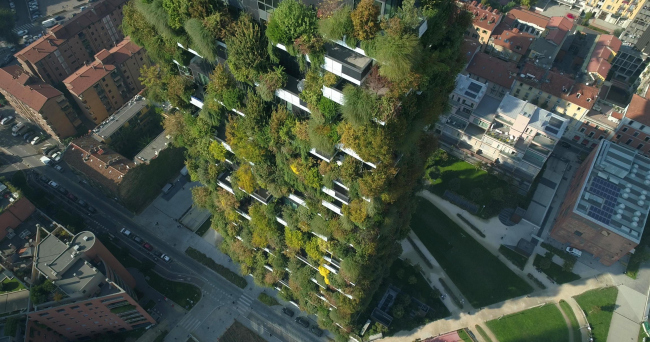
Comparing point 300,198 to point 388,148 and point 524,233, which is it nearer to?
point 388,148

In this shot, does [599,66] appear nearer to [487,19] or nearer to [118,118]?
[487,19]

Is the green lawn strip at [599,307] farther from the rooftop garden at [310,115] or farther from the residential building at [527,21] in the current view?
the residential building at [527,21]

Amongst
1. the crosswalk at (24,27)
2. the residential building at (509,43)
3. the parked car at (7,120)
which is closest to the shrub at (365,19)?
the residential building at (509,43)

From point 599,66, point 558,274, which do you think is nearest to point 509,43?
point 599,66

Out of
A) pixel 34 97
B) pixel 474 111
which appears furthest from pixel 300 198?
pixel 34 97

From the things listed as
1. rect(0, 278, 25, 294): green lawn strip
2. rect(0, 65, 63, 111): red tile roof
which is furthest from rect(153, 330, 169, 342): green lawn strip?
rect(0, 65, 63, 111): red tile roof
